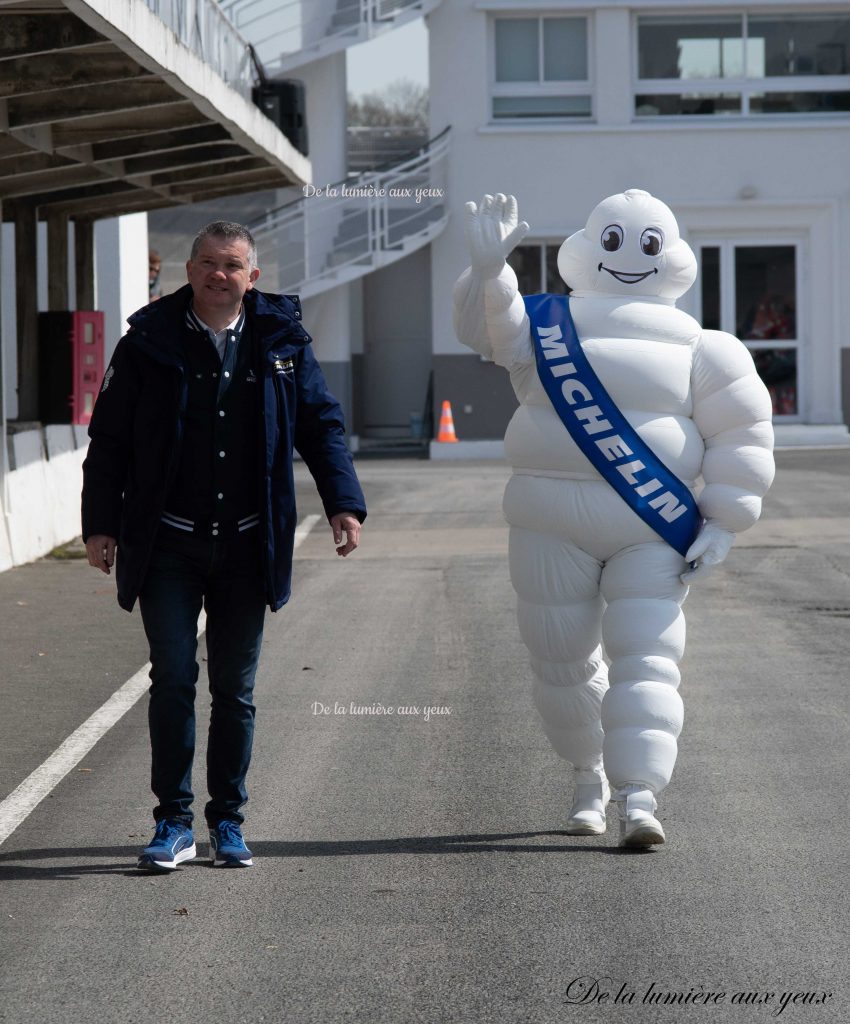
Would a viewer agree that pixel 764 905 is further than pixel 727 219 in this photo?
No

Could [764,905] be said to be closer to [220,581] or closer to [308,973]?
[308,973]

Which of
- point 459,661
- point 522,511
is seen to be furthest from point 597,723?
point 459,661

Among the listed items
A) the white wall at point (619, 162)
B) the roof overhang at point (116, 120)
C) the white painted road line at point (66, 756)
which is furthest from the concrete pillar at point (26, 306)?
the white wall at point (619, 162)

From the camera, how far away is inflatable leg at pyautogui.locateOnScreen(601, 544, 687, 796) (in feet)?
17.7

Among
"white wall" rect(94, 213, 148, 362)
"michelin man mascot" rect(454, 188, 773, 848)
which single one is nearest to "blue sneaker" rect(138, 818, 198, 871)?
"michelin man mascot" rect(454, 188, 773, 848)

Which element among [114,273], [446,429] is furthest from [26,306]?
[446,429]

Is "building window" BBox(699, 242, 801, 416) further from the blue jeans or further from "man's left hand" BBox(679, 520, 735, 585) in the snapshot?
the blue jeans

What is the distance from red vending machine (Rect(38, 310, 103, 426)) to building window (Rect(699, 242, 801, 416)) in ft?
51.7

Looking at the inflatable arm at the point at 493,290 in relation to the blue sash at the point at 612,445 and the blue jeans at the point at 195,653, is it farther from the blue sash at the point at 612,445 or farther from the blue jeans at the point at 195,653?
the blue jeans at the point at 195,653

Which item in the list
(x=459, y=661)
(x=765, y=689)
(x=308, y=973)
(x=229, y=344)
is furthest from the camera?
(x=459, y=661)

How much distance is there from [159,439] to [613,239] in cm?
174

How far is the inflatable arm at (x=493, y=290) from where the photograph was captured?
18.1 feet

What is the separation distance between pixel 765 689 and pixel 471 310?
346 cm

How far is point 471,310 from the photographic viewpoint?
222 inches
